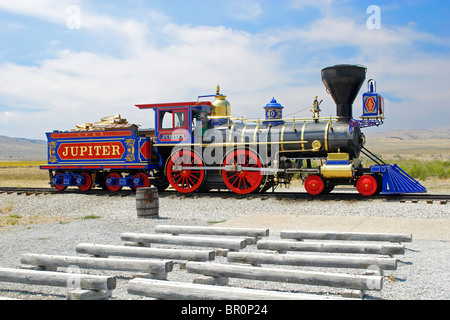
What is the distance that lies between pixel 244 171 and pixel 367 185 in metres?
3.97

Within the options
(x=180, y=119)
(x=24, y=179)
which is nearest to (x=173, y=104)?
(x=180, y=119)

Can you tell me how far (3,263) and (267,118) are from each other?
416 inches

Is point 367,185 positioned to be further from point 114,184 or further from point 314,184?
point 114,184

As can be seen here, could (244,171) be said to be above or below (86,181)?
above

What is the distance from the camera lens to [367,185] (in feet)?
45.8

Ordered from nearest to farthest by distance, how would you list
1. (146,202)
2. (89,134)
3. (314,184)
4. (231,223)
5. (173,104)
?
1. (231,223)
2. (146,202)
3. (314,184)
4. (173,104)
5. (89,134)

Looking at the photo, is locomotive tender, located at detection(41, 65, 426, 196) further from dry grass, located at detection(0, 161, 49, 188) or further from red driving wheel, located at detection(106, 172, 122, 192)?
dry grass, located at detection(0, 161, 49, 188)

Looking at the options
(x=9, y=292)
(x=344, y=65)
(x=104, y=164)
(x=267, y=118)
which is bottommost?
(x=9, y=292)

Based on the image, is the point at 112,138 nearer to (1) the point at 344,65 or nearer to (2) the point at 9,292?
(1) the point at 344,65

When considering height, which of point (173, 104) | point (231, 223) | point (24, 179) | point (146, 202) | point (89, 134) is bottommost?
point (231, 223)

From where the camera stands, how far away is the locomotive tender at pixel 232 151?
46.5ft

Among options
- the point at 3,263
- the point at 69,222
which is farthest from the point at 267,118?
the point at 3,263

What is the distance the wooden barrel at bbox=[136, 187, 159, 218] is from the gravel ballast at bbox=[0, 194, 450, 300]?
0.96 feet
